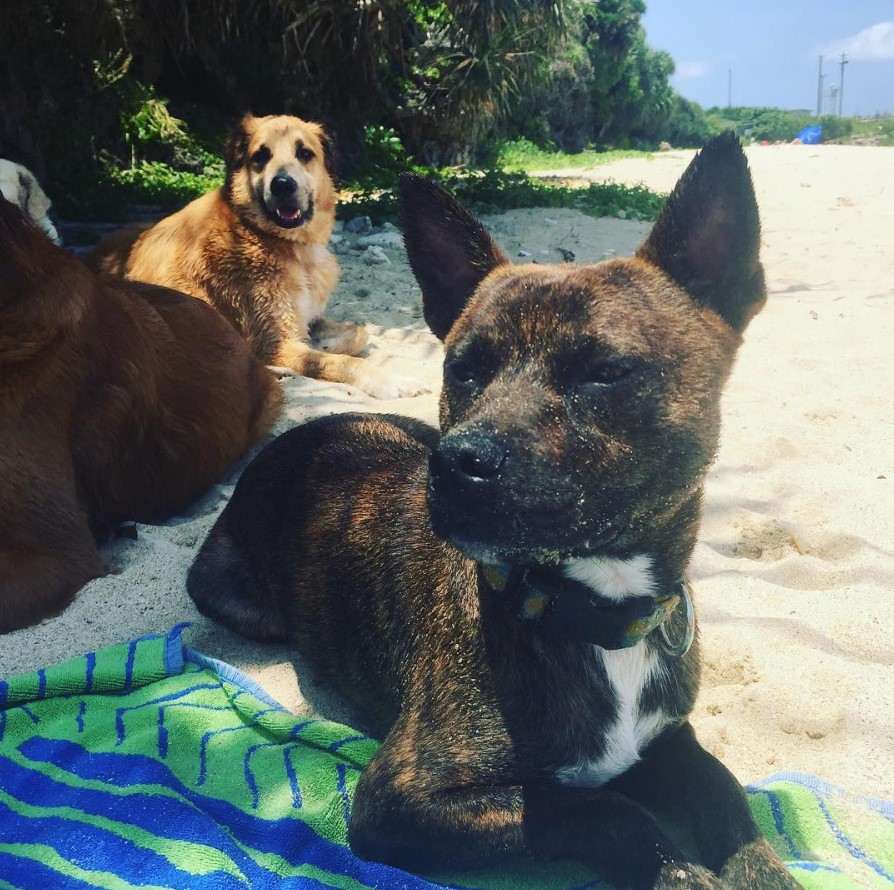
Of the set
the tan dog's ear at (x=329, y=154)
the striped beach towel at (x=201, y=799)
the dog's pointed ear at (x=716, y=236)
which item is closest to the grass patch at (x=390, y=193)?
the tan dog's ear at (x=329, y=154)

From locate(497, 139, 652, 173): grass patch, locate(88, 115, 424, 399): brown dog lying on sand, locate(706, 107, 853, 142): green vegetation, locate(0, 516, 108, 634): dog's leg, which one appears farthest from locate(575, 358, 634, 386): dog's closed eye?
locate(706, 107, 853, 142): green vegetation

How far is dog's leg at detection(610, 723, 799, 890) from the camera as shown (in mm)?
2029

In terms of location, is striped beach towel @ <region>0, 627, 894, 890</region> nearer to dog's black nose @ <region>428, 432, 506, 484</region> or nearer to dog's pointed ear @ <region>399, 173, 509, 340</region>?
dog's black nose @ <region>428, 432, 506, 484</region>

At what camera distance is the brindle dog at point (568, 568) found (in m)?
1.90

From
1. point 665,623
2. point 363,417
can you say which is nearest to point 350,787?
point 665,623

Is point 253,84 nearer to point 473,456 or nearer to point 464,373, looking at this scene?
point 464,373

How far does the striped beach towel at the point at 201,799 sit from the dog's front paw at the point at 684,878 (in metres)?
0.23

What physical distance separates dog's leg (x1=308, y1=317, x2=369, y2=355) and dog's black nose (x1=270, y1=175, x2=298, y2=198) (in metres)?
0.97

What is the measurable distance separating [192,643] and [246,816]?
3.37 ft

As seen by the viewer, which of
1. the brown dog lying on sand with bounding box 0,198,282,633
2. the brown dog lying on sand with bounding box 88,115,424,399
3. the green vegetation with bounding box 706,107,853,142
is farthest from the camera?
the green vegetation with bounding box 706,107,853,142

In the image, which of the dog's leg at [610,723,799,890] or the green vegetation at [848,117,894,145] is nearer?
the dog's leg at [610,723,799,890]

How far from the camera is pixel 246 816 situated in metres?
2.31

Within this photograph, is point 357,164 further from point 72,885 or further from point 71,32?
point 72,885

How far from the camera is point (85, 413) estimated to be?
3.65 metres
